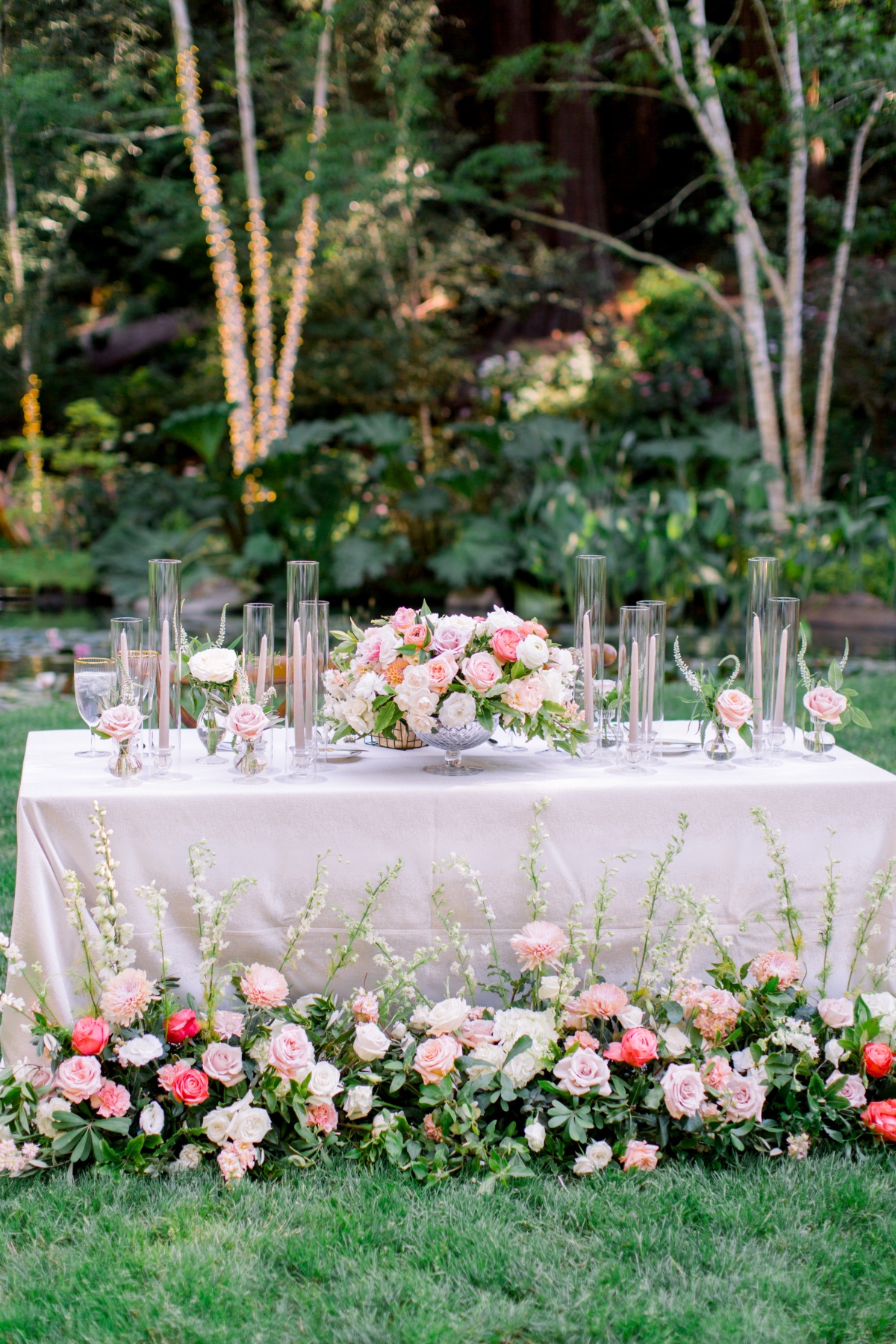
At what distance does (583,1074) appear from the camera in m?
2.16

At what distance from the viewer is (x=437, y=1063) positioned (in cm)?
213

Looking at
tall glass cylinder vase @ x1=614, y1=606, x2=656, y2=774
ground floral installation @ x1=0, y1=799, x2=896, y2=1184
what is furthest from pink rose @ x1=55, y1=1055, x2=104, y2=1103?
tall glass cylinder vase @ x1=614, y1=606, x2=656, y2=774

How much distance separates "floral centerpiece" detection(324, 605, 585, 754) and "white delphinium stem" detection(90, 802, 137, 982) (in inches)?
18.5

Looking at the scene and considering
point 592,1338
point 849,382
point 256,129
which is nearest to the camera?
point 592,1338

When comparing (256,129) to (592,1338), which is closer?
(592,1338)

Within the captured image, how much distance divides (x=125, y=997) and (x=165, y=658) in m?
0.61

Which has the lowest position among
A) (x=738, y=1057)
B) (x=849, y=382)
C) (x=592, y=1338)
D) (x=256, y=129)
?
(x=592, y=1338)

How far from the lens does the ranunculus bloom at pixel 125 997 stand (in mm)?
2074

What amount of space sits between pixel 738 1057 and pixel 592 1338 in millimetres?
659

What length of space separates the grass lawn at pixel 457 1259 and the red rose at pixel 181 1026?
232 mm

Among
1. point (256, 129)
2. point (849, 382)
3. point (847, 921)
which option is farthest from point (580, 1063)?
point (256, 129)

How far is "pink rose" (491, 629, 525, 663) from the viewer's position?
2.20 meters

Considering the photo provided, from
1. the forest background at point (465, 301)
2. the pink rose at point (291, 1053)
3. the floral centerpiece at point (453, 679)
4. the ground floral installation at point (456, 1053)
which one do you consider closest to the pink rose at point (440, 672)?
the floral centerpiece at point (453, 679)

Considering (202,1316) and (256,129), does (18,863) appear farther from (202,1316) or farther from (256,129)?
(256,129)
